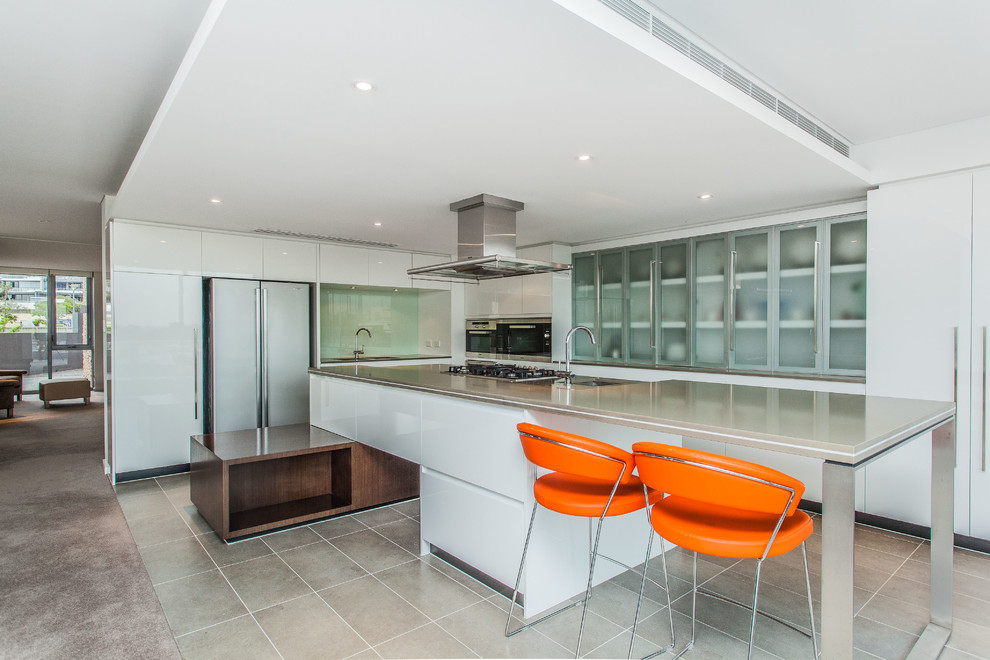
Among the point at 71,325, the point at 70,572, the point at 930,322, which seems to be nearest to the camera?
the point at 70,572

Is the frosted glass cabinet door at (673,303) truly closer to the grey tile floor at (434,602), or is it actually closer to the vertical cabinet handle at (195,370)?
the grey tile floor at (434,602)

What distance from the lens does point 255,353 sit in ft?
16.3

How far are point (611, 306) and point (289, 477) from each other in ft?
10.6

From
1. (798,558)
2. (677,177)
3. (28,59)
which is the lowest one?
(798,558)

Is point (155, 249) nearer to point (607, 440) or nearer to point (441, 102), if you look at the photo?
point (441, 102)

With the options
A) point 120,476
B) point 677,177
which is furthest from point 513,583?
point 120,476

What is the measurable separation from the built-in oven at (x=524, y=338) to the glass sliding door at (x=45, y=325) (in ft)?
27.3

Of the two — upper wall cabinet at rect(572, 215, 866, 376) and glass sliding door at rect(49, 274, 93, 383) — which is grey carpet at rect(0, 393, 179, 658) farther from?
glass sliding door at rect(49, 274, 93, 383)

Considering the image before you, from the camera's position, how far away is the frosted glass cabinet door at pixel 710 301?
4469 mm

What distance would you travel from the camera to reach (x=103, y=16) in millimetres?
1983

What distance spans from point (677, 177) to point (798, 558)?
2.23 meters

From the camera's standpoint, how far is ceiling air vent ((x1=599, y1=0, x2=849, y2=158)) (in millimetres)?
1710

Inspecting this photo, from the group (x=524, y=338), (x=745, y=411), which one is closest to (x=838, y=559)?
(x=745, y=411)

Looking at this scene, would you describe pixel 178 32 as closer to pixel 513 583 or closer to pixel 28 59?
pixel 28 59
